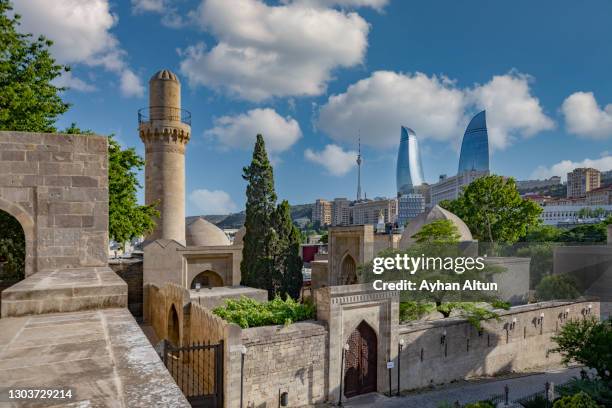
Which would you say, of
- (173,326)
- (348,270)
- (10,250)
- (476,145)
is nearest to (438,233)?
(348,270)

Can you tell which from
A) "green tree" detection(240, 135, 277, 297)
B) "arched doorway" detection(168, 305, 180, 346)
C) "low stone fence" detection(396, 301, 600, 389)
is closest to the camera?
"arched doorway" detection(168, 305, 180, 346)

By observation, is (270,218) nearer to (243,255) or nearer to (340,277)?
(243,255)

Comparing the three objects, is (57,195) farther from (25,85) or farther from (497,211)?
(497,211)

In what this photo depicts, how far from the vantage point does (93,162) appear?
7586 mm

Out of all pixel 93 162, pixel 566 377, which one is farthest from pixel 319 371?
pixel 566 377

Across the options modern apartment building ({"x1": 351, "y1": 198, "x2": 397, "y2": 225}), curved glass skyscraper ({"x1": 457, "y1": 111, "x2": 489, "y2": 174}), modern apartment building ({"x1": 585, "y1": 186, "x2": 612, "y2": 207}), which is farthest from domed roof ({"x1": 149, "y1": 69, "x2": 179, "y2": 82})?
modern apartment building ({"x1": 351, "y1": 198, "x2": 397, "y2": 225})

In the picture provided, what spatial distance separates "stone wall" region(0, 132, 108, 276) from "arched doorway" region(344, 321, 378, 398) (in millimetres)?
10596

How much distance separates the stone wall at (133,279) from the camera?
2208 centimetres

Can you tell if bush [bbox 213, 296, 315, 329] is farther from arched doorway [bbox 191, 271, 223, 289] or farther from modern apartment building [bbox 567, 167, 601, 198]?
modern apartment building [bbox 567, 167, 601, 198]

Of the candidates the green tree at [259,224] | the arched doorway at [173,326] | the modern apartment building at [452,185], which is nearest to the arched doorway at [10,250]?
the arched doorway at [173,326]

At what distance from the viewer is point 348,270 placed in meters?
30.2

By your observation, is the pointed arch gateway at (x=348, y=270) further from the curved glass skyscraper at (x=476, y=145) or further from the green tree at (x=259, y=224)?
the curved glass skyscraper at (x=476, y=145)

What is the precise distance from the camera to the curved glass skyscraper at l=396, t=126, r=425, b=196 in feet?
592

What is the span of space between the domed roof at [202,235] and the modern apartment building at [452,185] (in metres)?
121
